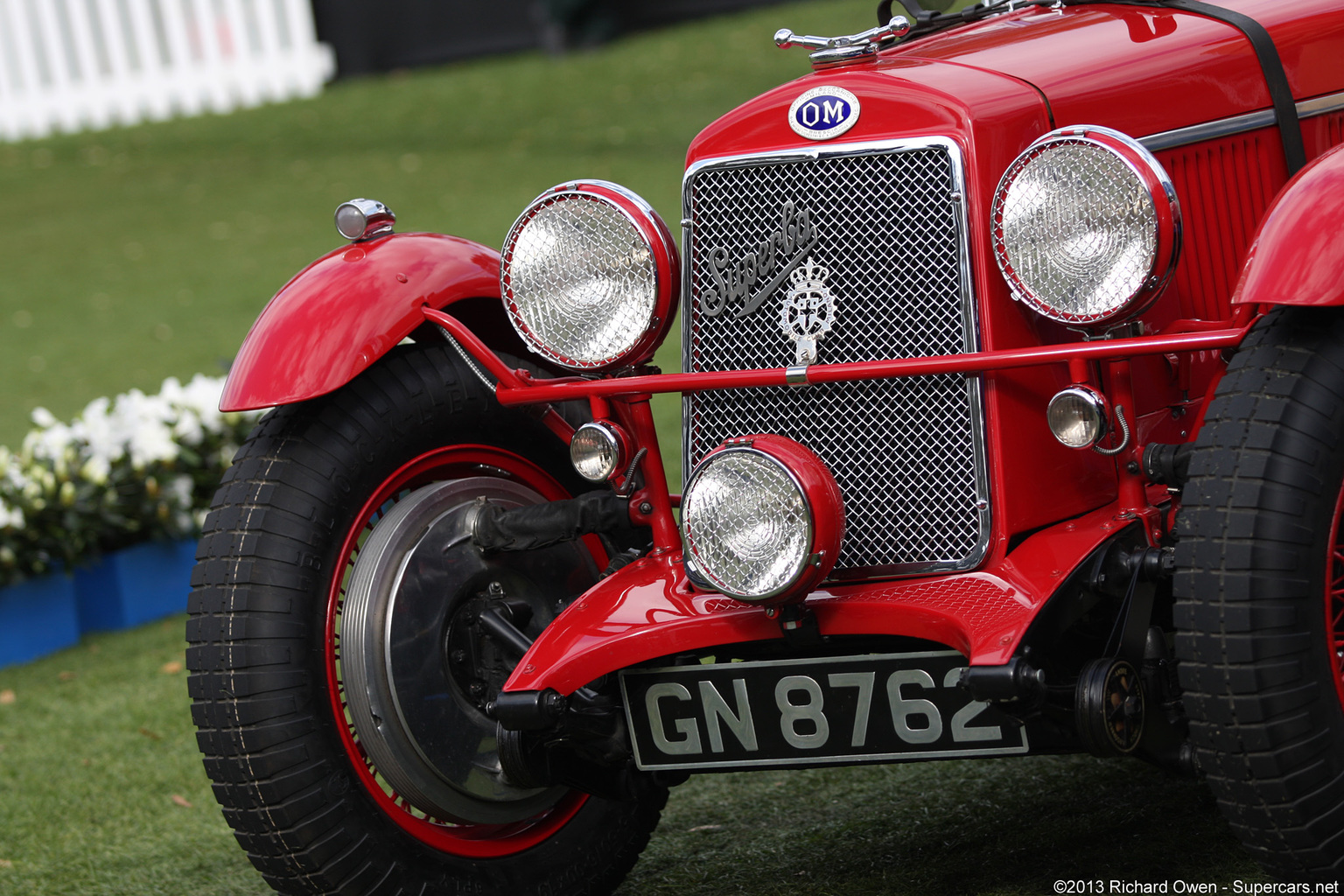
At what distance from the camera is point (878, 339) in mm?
2818

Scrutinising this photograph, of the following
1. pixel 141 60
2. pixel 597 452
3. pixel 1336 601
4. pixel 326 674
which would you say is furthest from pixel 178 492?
pixel 141 60

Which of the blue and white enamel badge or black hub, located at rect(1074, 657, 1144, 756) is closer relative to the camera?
black hub, located at rect(1074, 657, 1144, 756)

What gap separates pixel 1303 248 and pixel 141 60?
1961 centimetres

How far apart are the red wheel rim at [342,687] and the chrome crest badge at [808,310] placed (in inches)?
30.4

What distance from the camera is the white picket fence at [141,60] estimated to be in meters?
19.7

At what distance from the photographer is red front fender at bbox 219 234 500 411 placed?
2.99m

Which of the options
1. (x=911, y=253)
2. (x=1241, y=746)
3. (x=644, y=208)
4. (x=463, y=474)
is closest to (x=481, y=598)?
(x=463, y=474)

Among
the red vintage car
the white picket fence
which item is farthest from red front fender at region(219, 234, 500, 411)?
the white picket fence

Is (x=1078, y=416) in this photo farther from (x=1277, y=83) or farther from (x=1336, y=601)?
(x=1277, y=83)

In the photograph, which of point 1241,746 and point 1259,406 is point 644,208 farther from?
point 1241,746

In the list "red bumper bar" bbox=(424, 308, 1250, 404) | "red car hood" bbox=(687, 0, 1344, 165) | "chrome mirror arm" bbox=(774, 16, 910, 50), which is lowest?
"red bumper bar" bbox=(424, 308, 1250, 404)

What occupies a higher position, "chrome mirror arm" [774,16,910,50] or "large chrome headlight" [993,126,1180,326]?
"chrome mirror arm" [774,16,910,50]

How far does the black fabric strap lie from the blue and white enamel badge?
0.95 metres

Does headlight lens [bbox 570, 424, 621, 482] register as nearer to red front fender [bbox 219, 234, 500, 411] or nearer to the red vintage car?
the red vintage car
